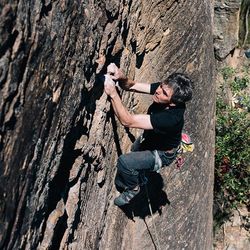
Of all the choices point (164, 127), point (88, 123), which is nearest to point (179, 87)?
point (164, 127)

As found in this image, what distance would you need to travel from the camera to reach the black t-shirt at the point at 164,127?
551 centimetres

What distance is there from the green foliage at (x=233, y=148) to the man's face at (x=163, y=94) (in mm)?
5335

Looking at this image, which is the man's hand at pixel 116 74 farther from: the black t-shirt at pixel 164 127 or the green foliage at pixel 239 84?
the green foliage at pixel 239 84

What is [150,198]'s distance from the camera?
755cm

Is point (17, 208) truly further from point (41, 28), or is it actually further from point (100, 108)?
point (100, 108)

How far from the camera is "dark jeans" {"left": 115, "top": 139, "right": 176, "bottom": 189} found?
6.10 m

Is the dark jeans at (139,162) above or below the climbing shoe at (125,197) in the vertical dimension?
above

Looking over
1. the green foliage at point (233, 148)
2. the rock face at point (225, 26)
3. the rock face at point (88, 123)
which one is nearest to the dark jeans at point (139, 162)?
the rock face at point (88, 123)

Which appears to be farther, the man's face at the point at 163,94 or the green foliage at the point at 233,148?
the green foliage at the point at 233,148

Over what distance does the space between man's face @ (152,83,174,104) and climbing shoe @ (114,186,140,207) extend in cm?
132

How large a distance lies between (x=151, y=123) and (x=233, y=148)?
581 cm

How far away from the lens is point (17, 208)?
13.0 ft

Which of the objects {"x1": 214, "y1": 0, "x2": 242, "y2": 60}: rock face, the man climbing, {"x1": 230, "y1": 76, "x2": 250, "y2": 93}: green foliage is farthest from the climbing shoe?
{"x1": 214, "y1": 0, "x2": 242, "y2": 60}: rock face

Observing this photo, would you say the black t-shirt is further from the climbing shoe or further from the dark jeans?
the climbing shoe
